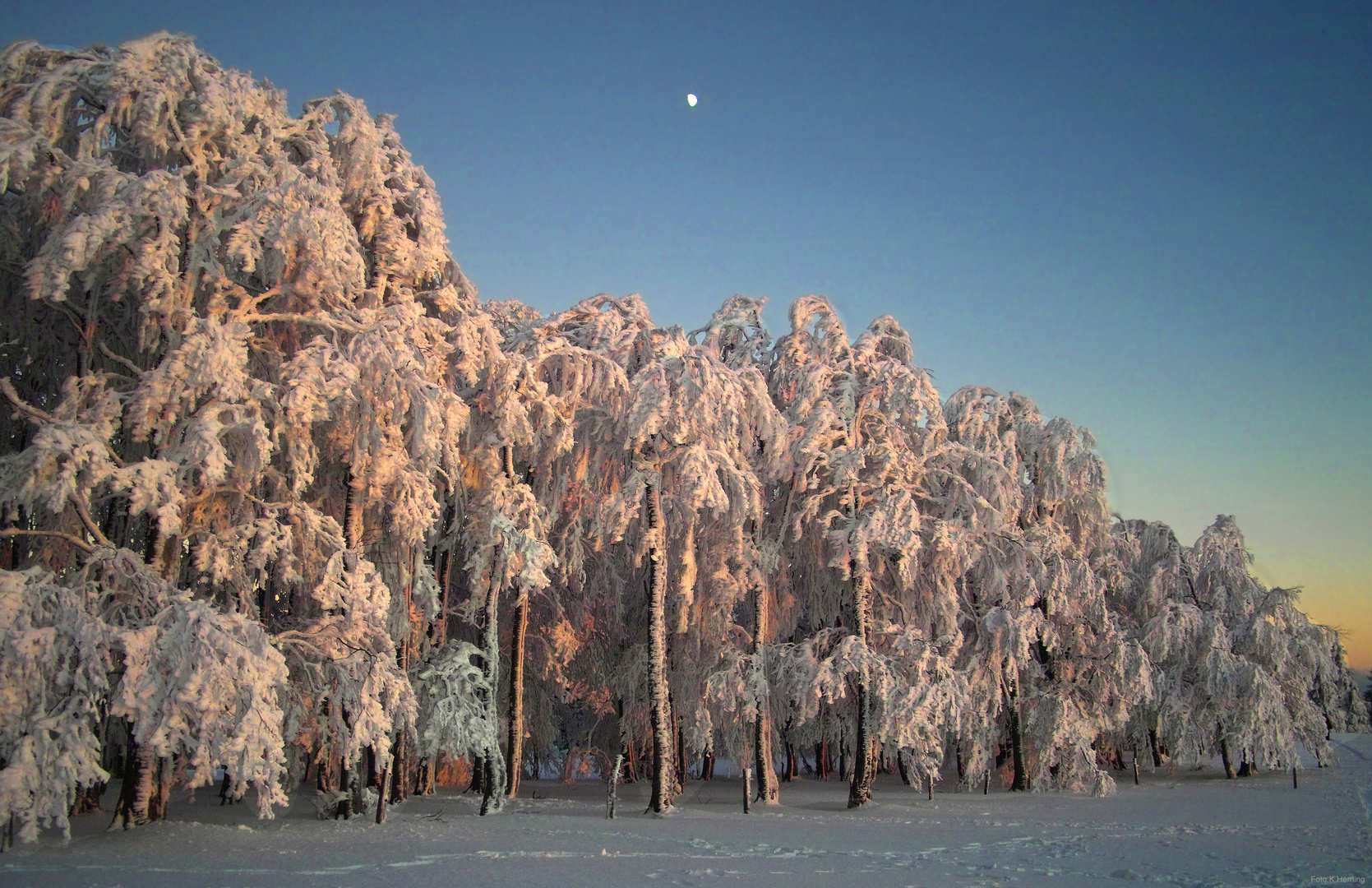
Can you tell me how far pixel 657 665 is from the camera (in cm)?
1750

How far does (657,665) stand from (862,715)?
5.00 meters

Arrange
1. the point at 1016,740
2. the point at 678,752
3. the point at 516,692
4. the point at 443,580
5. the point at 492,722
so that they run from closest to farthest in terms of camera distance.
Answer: the point at 492,722, the point at 516,692, the point at 443,580, the point at 1016,740, the point at 678,752

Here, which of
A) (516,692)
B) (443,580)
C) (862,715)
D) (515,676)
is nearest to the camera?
(516,692)

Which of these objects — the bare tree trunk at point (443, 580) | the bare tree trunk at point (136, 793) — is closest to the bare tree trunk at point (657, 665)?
the bare tree trunk at point (443, 580)

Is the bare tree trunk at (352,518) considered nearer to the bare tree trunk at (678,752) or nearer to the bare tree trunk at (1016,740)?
the bare tree trunk at (678,752)

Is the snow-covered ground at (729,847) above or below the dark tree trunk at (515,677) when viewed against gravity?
below

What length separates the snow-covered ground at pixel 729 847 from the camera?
376 inches

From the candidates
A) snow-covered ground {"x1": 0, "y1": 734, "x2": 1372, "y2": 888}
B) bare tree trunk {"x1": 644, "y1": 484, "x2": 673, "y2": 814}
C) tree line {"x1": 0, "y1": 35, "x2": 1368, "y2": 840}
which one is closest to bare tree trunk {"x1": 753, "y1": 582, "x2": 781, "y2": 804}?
tree line {"x1": 0, "y1": 35, "x2": 1368, "y2": 840}

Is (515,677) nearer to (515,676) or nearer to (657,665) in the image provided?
(515,676)

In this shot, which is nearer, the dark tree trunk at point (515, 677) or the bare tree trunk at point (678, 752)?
the dark tree trunk at point (515, 677)

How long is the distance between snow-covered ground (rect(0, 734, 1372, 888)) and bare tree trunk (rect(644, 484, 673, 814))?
65 centimetres

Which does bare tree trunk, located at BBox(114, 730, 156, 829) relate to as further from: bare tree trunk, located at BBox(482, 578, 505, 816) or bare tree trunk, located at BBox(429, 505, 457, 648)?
bare tree trunk, located at BBox(429, 505, 457, 648)

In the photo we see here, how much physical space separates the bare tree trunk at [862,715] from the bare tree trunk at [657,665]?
411 centimetres

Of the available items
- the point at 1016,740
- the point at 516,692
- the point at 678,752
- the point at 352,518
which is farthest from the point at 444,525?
the point at 1016,740
